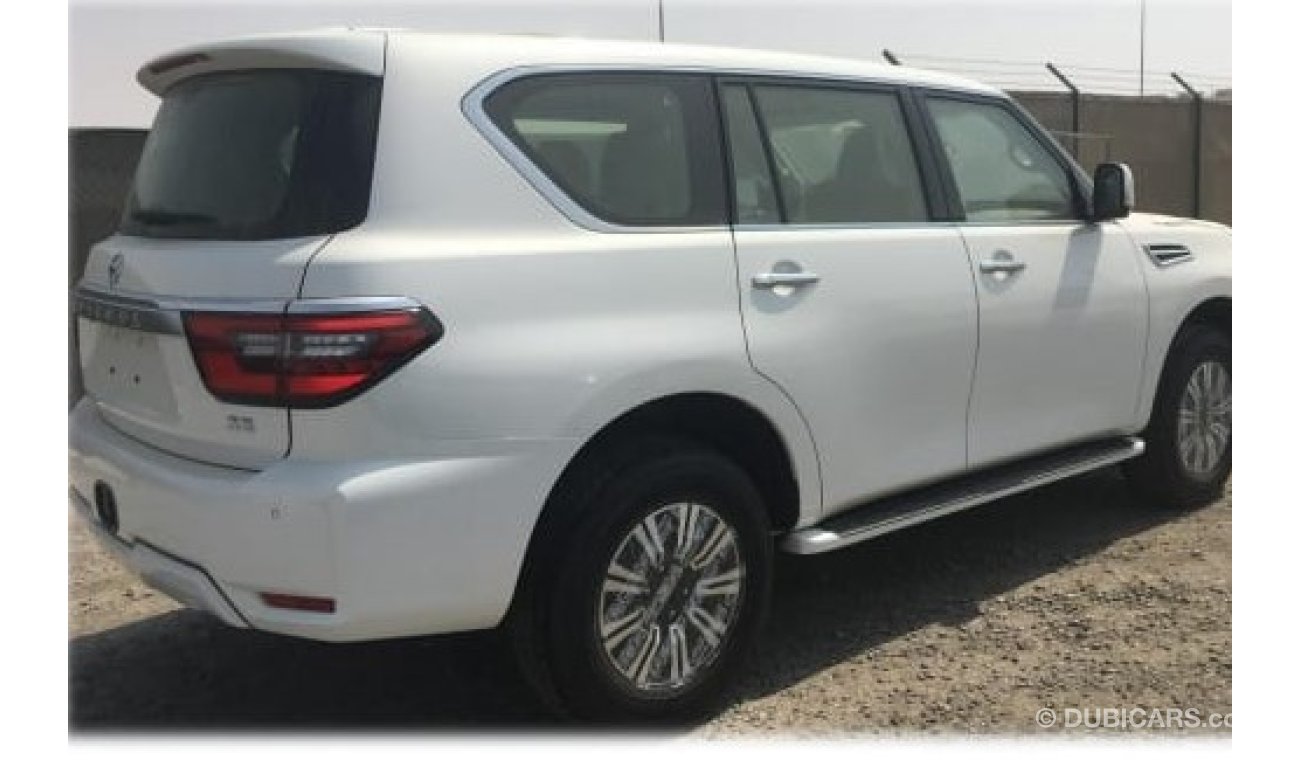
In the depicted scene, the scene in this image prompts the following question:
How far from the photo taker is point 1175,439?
4965 mm

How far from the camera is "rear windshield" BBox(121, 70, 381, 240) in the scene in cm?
280

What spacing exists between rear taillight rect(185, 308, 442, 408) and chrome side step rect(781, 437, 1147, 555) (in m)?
1.40

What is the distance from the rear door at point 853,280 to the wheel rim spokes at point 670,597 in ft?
1.49

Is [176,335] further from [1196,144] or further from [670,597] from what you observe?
[1196,144]

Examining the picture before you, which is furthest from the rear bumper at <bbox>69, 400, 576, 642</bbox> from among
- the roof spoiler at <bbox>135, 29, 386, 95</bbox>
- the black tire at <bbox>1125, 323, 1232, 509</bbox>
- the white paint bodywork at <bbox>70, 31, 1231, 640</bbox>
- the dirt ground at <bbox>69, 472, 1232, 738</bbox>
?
the black tire at <bbox>1125, 323, 1232, 509</bbox>

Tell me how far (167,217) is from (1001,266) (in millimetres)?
2596

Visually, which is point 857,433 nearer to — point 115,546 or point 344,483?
point 344,483

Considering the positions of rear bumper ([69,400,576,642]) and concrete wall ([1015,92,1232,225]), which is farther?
concrete wall ([1015,92,1232,225])

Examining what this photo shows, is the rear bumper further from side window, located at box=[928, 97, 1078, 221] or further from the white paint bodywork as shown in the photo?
side window, located at box=[928, 97, 1078, 221]

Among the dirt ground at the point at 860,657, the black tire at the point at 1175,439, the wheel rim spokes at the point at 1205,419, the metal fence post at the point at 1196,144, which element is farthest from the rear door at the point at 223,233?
the metal fence post at the point at 1196,144

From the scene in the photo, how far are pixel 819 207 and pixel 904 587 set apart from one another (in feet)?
4.95

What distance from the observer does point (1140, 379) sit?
4703 millimetres

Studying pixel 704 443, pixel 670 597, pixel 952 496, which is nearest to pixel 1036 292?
pixel 952 496
